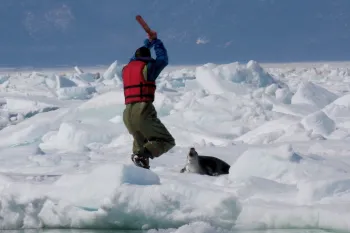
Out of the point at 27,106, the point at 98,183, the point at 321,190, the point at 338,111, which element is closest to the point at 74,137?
the point at 338,111

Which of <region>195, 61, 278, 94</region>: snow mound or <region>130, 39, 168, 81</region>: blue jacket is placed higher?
<region>195, 61, 278, 94</region>: snow mound

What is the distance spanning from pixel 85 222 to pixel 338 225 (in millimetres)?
1275

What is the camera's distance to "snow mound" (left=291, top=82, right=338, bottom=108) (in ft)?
39.8

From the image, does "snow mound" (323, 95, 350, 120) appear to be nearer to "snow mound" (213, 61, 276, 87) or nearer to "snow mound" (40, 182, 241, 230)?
"snow mound" (213, 61, 276, 87)

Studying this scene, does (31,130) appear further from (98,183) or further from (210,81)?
(98,183)

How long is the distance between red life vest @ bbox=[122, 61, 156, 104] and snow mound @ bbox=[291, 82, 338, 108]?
807 centimetres

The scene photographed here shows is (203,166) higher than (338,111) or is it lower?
lower

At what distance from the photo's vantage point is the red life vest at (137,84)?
4289 mm

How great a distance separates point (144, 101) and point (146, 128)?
0.18 m

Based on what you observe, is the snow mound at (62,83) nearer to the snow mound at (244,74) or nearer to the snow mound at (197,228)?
the snow mound at (244,74)

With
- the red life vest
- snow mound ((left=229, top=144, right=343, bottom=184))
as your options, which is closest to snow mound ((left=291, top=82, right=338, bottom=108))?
snow mound ((left=229, top=144, right=343, bottom=184))

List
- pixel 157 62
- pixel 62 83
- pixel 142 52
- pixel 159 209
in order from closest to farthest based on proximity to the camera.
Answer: pixel 159 209
pixel 157 62
pixel 142 52
pixel 62 83

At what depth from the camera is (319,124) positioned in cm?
786

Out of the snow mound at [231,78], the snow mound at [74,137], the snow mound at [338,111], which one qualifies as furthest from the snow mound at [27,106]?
the snow mound at [338,111]
